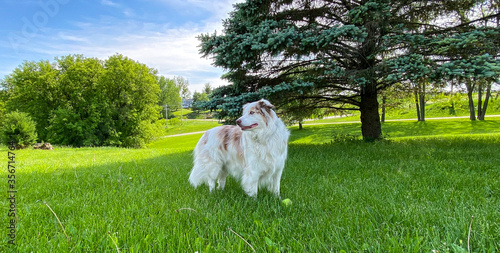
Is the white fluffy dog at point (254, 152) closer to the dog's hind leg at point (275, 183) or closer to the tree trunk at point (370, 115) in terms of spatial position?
the dog's hind leg at point (275, 183)

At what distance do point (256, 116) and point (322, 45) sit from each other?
353 cm

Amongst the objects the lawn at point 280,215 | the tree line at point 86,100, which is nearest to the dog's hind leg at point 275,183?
the lawn at point 280,215

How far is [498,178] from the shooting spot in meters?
3.03

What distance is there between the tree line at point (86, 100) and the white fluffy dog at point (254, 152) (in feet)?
75.3

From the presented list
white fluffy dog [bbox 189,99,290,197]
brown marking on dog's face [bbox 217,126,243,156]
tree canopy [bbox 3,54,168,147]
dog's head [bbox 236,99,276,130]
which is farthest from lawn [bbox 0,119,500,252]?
tree canopy [bbox 3,54,168,147]

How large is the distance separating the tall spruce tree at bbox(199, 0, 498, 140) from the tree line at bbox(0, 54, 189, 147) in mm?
20564

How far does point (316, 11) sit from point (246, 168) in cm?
584

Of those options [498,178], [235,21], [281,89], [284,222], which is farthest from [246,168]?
[235,21]

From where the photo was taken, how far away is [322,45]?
5.11m

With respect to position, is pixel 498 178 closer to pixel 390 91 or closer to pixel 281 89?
pixel 281 89

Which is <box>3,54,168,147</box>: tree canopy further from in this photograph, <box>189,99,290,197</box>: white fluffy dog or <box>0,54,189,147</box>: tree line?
<box>189,99,290,197</box>: white fluffy dog

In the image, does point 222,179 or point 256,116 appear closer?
point 256,116

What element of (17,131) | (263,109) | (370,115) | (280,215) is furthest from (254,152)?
(17,131)

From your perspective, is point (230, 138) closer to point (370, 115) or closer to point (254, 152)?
point (254, 152)
